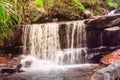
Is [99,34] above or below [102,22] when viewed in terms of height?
below

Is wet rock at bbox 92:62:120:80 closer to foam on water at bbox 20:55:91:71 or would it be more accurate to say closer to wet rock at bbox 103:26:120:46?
foam on water at bbox 20:55:91:71

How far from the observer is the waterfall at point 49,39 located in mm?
14117

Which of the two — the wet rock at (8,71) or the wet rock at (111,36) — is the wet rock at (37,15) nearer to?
the wet rock at (111,36)

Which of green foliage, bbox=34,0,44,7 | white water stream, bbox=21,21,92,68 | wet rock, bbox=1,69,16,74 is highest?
green foliage, bbox=34,0,44,7

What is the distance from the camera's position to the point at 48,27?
14359 millimetres

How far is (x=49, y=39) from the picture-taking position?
14.3 metres

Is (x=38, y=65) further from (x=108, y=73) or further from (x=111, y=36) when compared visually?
(x=108, y=73)

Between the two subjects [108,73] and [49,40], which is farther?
[49,40]

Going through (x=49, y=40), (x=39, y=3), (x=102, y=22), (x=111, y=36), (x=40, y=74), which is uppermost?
(x=39, y=3)

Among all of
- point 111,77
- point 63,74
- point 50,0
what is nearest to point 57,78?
point 63,74

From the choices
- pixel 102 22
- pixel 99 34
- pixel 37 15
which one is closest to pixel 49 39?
pixel 37 15

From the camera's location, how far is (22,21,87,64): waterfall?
14.1 meters

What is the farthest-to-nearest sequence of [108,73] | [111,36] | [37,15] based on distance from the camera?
[37,15]
[111,36]
[108,73]

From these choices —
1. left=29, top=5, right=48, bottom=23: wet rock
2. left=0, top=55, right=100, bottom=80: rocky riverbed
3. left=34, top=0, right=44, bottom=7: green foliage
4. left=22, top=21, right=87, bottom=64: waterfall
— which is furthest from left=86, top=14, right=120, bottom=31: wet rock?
left=34, top=0, right=44, bottom=7: green foliage
